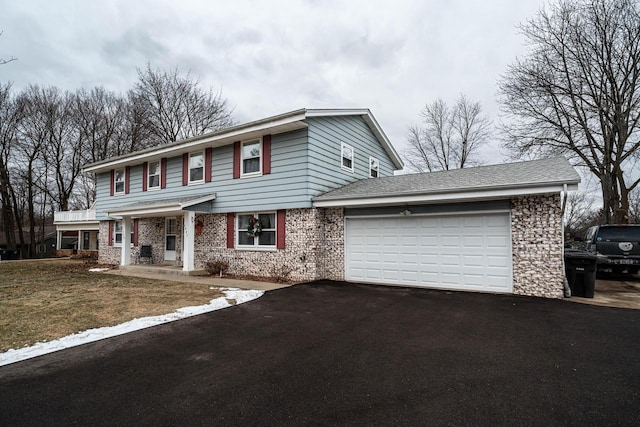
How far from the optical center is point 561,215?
7.52m

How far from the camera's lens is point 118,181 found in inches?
651

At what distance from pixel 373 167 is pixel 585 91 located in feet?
34.0

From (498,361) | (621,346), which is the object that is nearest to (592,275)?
(621,346)

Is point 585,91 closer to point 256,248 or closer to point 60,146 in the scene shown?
point 256,248

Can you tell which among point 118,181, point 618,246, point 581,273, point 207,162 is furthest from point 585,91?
point 118,181

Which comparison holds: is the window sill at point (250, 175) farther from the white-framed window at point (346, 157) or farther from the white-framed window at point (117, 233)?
the white-framed window at point (117, 233)

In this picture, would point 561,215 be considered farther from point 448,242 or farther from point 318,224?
point 318,224

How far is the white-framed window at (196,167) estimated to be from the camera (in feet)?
42.9

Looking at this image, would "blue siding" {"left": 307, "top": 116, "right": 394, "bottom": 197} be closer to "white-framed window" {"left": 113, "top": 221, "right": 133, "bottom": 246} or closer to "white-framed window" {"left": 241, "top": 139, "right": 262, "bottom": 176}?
"white-framed window" {"left": 241, "top": 139, "right": 262, "bottom": 176}

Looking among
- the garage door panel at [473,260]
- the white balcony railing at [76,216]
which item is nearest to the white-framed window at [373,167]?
the garage door panel at [473,260]

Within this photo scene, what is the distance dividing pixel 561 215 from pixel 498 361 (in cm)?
532

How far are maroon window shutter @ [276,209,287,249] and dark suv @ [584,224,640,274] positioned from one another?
10080 millimetres

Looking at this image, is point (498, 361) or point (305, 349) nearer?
point (498, 361)

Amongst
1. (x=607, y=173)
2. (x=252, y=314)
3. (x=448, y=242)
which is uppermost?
(x=607, y=173)
